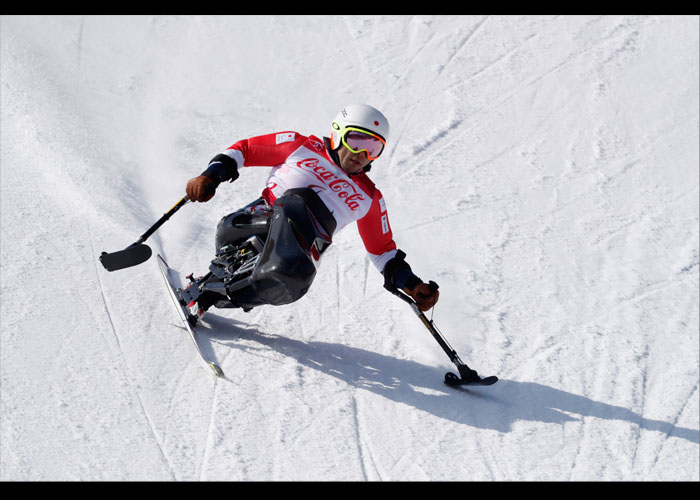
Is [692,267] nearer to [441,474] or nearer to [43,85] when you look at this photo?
[441,474]

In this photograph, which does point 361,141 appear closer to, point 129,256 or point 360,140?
point 360,140

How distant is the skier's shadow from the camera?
6418 millimetres

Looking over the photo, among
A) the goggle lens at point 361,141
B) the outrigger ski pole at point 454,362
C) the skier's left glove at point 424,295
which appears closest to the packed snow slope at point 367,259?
the outrigger ski pole at point 454,362

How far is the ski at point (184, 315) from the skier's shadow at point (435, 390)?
17 cm

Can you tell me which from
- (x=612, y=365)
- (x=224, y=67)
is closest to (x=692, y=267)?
(x=612, y=365)

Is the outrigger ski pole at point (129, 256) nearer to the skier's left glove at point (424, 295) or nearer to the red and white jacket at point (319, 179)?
the red and white jacket at point (319, 179)

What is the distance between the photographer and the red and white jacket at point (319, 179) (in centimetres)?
644

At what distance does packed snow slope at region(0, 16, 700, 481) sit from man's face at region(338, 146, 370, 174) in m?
1.53

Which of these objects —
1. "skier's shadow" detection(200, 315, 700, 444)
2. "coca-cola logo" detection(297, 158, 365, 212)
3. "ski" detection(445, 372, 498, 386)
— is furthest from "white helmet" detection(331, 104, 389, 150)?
"ski" detection(445, 372, 498, 386)

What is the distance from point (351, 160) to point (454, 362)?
189 cm

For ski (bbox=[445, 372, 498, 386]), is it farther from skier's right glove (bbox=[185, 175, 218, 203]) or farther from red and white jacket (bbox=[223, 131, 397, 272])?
skier's right glove (bbox=[185, 175, 218, 203])

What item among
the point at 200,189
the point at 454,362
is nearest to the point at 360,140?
the point at 200,189

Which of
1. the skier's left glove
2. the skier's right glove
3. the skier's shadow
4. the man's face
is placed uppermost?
the man's face

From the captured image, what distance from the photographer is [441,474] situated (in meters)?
5.72
